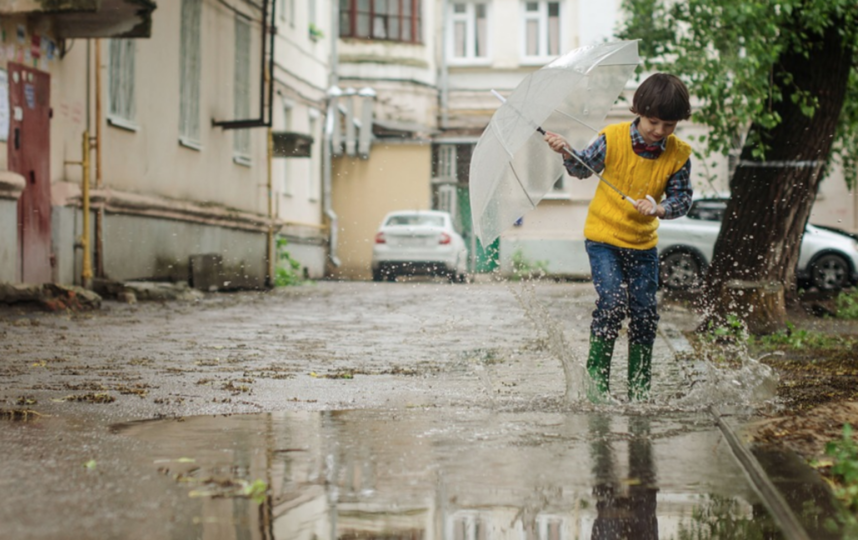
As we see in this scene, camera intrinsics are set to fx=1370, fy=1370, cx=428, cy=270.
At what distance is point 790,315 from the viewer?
1512 centimetres

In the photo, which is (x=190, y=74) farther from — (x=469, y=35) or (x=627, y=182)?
(x=469, y=35)

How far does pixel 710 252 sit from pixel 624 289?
17911 mm

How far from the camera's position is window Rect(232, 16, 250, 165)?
80.7 feet

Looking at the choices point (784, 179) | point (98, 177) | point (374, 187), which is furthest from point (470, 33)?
point (784, 179)

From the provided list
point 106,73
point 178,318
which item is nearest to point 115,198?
point 106,73

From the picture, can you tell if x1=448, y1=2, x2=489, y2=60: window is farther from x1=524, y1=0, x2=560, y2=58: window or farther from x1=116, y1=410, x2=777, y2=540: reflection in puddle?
x1=116, y1=410, x2=777, y2=540: reflection in puddle

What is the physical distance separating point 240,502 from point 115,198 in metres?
14.1

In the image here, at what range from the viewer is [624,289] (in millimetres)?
6625

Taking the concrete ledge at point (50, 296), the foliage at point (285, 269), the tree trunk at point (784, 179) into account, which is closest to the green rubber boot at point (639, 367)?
the tree trunk at point (784, 179)

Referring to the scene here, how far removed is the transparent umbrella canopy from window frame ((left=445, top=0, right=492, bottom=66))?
3174 centimetres

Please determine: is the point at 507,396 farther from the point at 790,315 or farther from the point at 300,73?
the point at 300,73

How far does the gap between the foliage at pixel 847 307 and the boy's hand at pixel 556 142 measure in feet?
30.7

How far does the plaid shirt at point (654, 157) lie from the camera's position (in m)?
6.42

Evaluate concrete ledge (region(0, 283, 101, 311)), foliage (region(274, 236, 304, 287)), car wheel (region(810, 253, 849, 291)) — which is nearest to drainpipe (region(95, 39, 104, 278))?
concrete ledge (region(0, 283, 101, 311))
